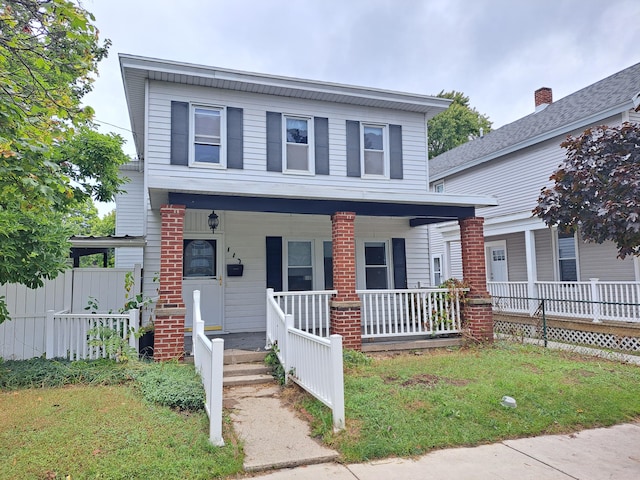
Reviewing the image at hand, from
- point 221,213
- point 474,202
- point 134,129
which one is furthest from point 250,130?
point 474,202

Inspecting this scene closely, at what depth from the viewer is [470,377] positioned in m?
6.28

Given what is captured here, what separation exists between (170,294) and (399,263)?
5.87 meters

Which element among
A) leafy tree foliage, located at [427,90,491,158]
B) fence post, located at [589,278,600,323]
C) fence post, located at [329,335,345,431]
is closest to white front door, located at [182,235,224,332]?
fence post, located at [329,335,345,431]

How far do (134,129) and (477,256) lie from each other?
9161 mm

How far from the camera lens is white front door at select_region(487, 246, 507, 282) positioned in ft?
49.2

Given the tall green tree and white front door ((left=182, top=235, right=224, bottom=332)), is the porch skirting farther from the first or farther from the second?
the tall green tree

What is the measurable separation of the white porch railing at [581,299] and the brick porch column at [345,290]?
206 inches

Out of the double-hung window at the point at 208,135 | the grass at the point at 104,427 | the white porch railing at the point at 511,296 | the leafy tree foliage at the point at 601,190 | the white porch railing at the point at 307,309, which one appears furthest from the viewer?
the white porch railing at the point at 511,296

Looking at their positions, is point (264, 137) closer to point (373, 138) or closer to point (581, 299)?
point (373, 138)

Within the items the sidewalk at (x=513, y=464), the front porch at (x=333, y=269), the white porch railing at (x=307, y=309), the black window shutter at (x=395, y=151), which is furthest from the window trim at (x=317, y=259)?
the sidewalk at (x=513, y=464)

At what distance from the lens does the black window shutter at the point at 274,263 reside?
31.3 feet

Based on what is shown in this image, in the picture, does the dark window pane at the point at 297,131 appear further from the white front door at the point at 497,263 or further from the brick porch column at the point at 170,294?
the white front door at the point at 497,263

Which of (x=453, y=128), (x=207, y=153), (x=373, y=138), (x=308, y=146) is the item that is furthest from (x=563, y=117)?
(x=453, y=128)

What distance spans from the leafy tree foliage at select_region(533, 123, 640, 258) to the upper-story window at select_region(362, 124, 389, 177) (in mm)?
5125
